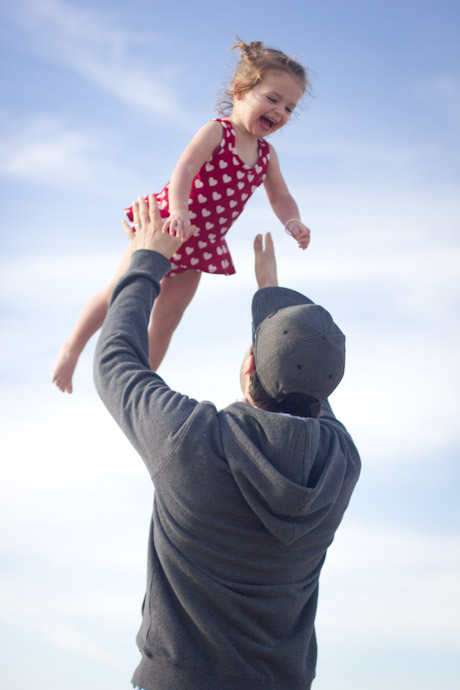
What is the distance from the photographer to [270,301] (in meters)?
2.86

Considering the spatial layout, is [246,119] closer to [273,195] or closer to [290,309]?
[273,195]

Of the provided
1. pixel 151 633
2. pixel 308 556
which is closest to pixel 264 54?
pixel 308 556

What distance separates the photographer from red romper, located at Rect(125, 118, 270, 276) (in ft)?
13.4

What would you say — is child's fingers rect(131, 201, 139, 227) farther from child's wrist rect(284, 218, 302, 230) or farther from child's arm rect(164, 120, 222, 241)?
child's wrist rect(284, 218, 302, 230)

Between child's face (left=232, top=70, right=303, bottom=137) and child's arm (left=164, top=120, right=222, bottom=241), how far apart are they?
196mm

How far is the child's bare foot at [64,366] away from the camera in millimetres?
4383

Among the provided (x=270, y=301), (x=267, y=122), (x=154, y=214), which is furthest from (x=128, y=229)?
(x=270, y=301)

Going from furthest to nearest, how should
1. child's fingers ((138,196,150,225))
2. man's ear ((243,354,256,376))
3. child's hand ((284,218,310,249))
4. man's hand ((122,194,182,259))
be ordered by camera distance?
1. child's hand ((284,218,310,249))
2. child's fingers ((138,196,150,225))
3. man's hand ((122,194,182,259))
4. man's ear ((243,354,256,376))

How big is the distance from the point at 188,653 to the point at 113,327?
46.0 inches

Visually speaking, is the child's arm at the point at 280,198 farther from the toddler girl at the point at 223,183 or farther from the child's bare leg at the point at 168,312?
the child's bare leg at the point at 168,312

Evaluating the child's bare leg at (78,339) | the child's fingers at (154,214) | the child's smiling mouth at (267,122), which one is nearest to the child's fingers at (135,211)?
the child's fingers at (154,214)

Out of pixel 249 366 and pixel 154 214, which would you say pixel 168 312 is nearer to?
pixel 154 214

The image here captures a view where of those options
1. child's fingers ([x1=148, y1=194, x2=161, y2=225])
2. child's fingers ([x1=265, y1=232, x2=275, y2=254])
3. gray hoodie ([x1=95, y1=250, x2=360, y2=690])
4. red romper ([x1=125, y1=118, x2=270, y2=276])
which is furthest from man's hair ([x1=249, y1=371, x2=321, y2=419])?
red romper ([x1=125, y1=118, x2=270, y2=276])

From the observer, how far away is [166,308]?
4.36 meters
